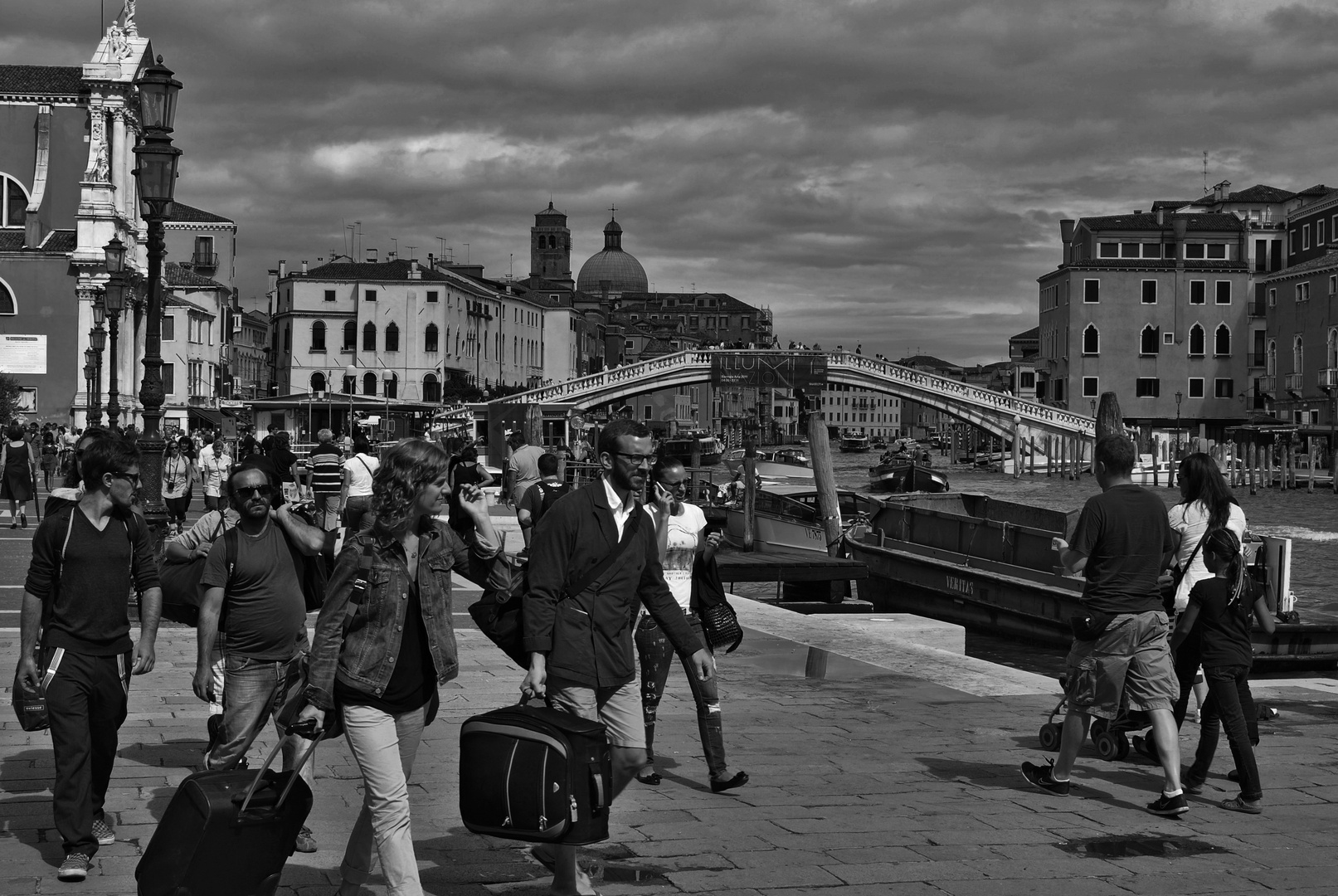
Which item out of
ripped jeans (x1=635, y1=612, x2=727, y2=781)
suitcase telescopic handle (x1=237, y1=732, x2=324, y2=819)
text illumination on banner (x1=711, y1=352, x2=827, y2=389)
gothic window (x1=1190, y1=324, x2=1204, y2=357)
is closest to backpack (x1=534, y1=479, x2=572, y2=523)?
ripped jeans (x1=635, y1=612, x2=727, y2=781)

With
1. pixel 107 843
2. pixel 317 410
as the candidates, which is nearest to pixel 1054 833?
pixel 107 843

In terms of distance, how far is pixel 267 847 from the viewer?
4.80 m

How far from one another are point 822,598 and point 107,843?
1710cm

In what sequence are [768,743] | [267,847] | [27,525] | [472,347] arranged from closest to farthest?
1. [267,847]
2. [768,743]
3. [27,525]
4. [472,347]

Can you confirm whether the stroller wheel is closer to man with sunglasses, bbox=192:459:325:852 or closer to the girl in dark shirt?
the girl in dark shirt

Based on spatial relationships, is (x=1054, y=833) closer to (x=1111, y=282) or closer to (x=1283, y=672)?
(x=1283, y=672)

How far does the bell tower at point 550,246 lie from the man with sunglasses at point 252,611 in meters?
176

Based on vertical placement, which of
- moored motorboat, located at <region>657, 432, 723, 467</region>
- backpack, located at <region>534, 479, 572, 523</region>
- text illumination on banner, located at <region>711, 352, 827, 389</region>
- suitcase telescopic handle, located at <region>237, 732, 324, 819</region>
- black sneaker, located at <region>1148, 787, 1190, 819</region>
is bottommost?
black sneaker, located at <region>1148, 787, 1190, 819</region>

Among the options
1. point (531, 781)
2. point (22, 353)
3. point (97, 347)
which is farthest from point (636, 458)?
point (22, 353)

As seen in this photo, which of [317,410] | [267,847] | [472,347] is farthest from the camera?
[472,347]

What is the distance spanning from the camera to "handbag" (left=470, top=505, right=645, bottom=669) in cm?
545

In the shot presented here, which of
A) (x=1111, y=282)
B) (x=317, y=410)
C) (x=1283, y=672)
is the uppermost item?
(x=1111, y=282)

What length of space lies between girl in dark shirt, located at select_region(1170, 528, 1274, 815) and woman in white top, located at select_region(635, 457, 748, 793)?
2150 mm

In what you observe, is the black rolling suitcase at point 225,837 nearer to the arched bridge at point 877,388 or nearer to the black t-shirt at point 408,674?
the black t-shirt at point 408,674
